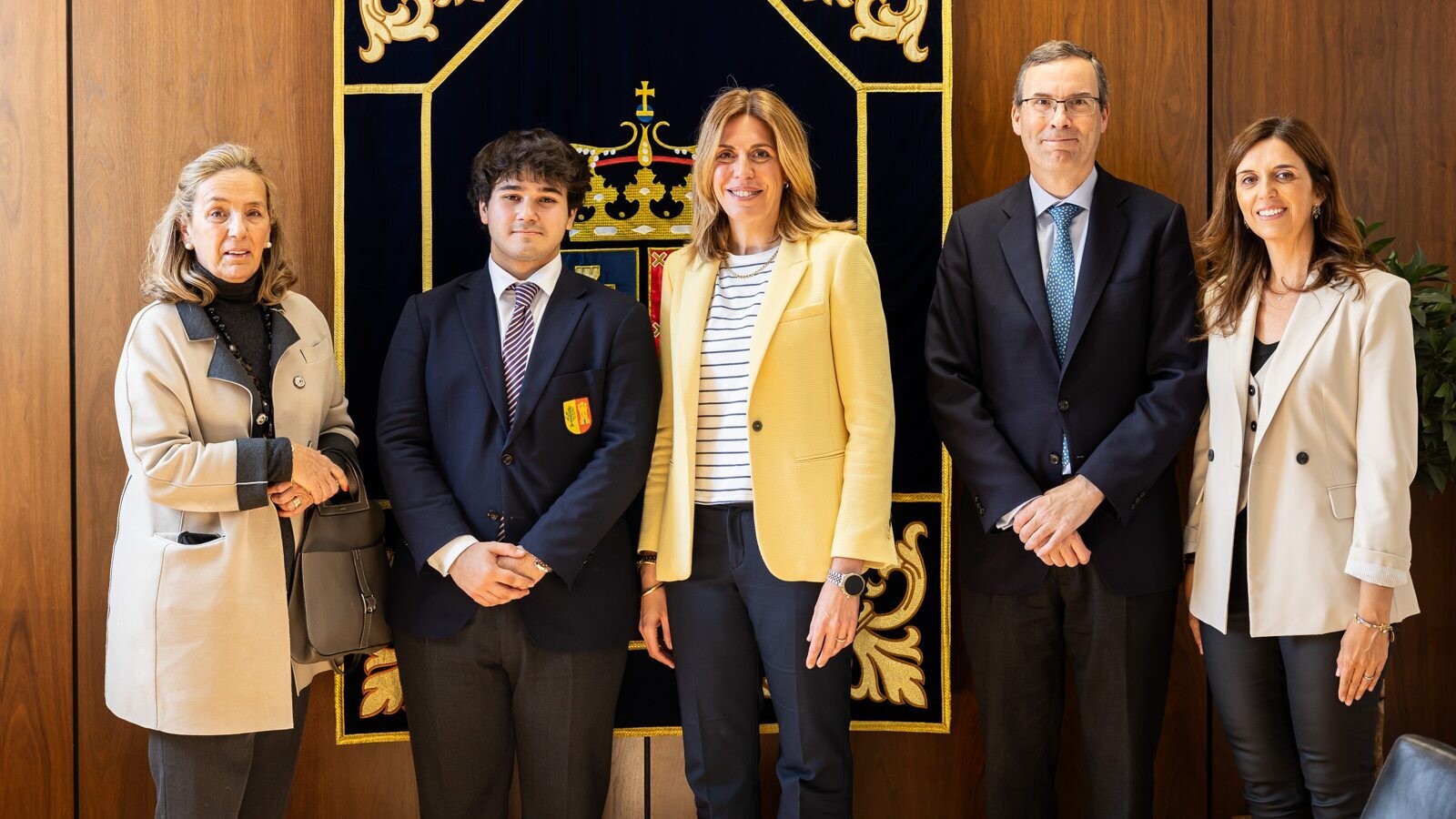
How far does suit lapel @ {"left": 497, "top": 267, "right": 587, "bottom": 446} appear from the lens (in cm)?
233

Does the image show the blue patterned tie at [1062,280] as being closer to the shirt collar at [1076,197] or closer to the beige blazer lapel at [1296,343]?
the shirt collar at [1076,197]

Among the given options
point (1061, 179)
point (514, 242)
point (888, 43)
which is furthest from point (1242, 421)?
point (514, 242)

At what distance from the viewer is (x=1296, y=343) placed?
7.30ft

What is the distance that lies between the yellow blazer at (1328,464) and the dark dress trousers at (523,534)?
4.33 ft

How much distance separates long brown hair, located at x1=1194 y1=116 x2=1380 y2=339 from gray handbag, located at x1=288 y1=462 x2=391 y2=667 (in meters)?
1.96

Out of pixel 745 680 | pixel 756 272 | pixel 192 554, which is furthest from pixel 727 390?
pixel 192 554

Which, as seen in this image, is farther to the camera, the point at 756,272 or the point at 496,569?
the point at 756,272

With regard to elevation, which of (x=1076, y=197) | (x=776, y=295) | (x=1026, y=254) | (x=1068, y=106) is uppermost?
(x=1068, y=106)

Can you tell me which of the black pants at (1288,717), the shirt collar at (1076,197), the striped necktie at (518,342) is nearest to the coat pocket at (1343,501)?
the black pants at (1288,717)

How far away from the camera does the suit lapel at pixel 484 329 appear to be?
2.35 metres

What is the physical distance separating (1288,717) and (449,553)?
1.86 m

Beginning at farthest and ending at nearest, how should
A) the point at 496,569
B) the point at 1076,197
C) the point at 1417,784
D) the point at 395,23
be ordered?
the point at 395,23, the point at 1076,197, the point at 496,569, the point at 1417,784

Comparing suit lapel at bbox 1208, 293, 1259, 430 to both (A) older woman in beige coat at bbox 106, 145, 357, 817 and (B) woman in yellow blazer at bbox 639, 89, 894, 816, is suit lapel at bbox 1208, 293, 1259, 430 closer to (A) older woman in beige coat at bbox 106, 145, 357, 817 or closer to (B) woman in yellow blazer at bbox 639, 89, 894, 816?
(B) woman in yellow blazer at bbox 639, 89, 894, 816

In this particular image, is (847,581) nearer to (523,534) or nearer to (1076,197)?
(523,534)
